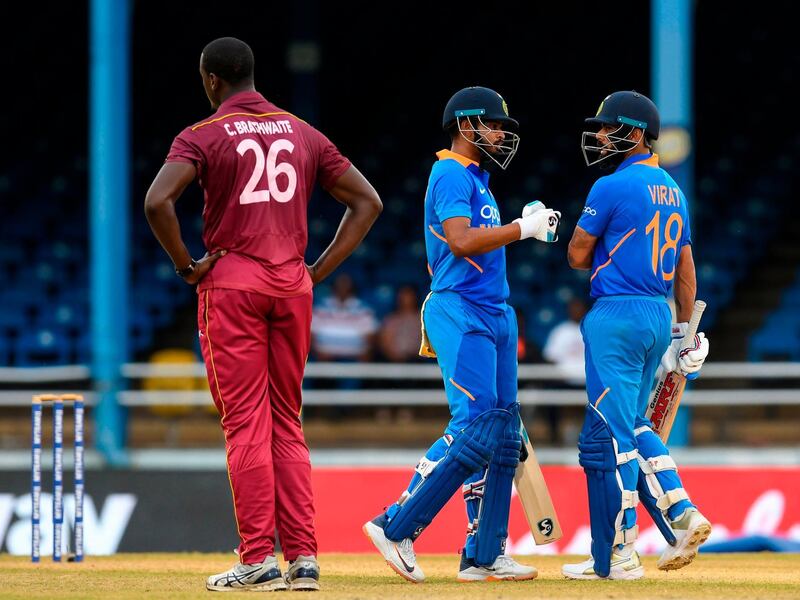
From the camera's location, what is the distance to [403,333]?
44.3 ft

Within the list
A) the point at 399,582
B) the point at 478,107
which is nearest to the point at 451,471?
the point at 399,582

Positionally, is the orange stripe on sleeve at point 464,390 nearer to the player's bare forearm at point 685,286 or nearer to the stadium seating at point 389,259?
the player's bare forearm at point 685,286

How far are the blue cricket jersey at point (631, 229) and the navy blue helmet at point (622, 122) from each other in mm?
120

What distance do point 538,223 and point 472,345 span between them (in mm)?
587

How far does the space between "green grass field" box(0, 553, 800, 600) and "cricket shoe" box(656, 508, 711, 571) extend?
0.09m

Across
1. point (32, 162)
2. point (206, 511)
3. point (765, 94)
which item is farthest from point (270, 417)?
point (765, 94)

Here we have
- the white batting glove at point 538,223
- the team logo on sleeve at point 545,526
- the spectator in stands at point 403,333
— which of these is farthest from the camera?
the spectator in stands at point 403,333

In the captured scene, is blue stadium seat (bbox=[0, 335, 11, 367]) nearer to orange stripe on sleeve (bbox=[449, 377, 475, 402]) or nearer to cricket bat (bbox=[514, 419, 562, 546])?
cricket bat (bbox=[514, 419, 562, 546])

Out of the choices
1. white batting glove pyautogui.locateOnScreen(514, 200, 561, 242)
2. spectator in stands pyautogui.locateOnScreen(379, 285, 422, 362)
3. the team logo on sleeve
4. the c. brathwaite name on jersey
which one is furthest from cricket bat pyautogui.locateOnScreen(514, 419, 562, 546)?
spectator in stands pyautogui.locateOnScreen(379, 285, 422, 362)

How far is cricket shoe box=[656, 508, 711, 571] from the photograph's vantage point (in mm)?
6473

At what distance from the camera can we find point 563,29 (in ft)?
66.3

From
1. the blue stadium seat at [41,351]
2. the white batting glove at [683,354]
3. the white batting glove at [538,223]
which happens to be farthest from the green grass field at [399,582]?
the blue stadium seat at [41,351]

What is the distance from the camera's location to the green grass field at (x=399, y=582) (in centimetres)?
585

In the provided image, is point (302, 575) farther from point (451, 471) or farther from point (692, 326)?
point (692, 326)
